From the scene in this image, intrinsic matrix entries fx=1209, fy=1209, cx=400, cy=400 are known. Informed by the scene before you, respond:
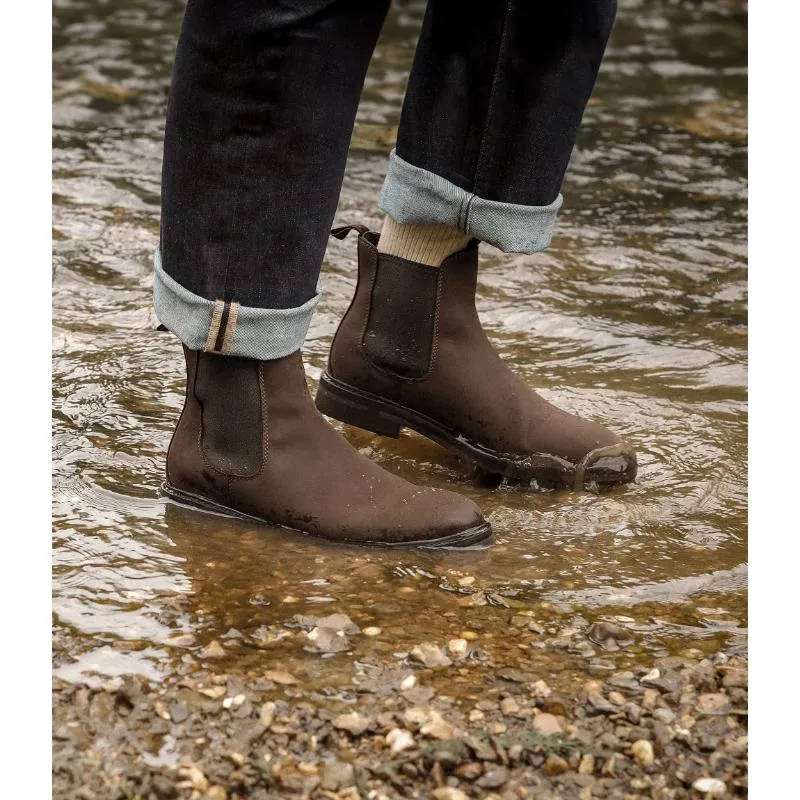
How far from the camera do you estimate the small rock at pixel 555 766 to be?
1.32 meters

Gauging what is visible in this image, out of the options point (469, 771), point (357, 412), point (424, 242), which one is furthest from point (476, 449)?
point (469, 771)

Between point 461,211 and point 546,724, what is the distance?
0.85 m

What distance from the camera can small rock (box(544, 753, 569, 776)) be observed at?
1315 millimetres

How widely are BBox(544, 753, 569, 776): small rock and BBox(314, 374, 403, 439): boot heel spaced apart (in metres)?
0.86

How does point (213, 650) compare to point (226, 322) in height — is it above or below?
below

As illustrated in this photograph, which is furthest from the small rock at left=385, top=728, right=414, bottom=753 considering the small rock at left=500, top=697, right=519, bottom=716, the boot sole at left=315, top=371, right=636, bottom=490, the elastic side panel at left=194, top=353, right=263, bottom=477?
the boot sole at left=315, top=371, right=636, bottom=490

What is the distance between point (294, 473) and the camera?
1.78m

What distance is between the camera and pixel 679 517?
1889mm

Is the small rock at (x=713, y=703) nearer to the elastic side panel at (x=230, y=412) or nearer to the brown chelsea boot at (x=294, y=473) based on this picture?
the brown chelsea boot at (x=294, y=473)

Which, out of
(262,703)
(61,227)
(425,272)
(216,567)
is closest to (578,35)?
(425,272)

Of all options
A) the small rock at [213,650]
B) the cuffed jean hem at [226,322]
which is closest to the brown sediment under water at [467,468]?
the small rock at [213,650]

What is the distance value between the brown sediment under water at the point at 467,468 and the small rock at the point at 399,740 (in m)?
0.12

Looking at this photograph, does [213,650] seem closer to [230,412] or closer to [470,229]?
[230,412]

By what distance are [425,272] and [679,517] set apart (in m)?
0.57
